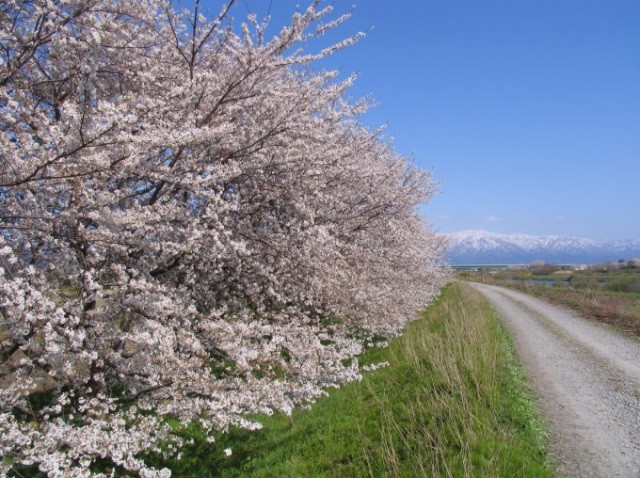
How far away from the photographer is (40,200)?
17.0 feet

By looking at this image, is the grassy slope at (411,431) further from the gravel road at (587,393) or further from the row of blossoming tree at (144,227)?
the row of blossoming tree at (144,227)

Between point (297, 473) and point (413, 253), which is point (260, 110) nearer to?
point (297, 473)

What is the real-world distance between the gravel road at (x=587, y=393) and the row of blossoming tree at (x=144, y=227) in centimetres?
378

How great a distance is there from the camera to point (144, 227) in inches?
219

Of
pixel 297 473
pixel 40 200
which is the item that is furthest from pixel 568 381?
pixel 40 200

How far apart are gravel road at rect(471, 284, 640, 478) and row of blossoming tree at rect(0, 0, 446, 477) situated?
378 cm

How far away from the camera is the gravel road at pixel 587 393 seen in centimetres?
676

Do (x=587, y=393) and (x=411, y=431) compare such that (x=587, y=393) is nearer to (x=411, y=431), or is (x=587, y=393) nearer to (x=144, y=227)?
(x=411, y=431)

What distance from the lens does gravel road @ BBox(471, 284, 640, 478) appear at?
Answer: 22.2ft

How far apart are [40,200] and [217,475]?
19.4 feet

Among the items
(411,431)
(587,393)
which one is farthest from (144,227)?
(587,393)

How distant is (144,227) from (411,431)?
5.34m

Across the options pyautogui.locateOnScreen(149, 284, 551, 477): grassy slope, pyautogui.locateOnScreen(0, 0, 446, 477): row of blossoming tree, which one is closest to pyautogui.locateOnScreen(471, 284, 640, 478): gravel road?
pyautogui.locateOnScreen(149, 284, 551, 477): grassy slope

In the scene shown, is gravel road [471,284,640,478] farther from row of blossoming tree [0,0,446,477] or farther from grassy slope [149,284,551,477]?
row of blossoming tree [0,0,446,477]
